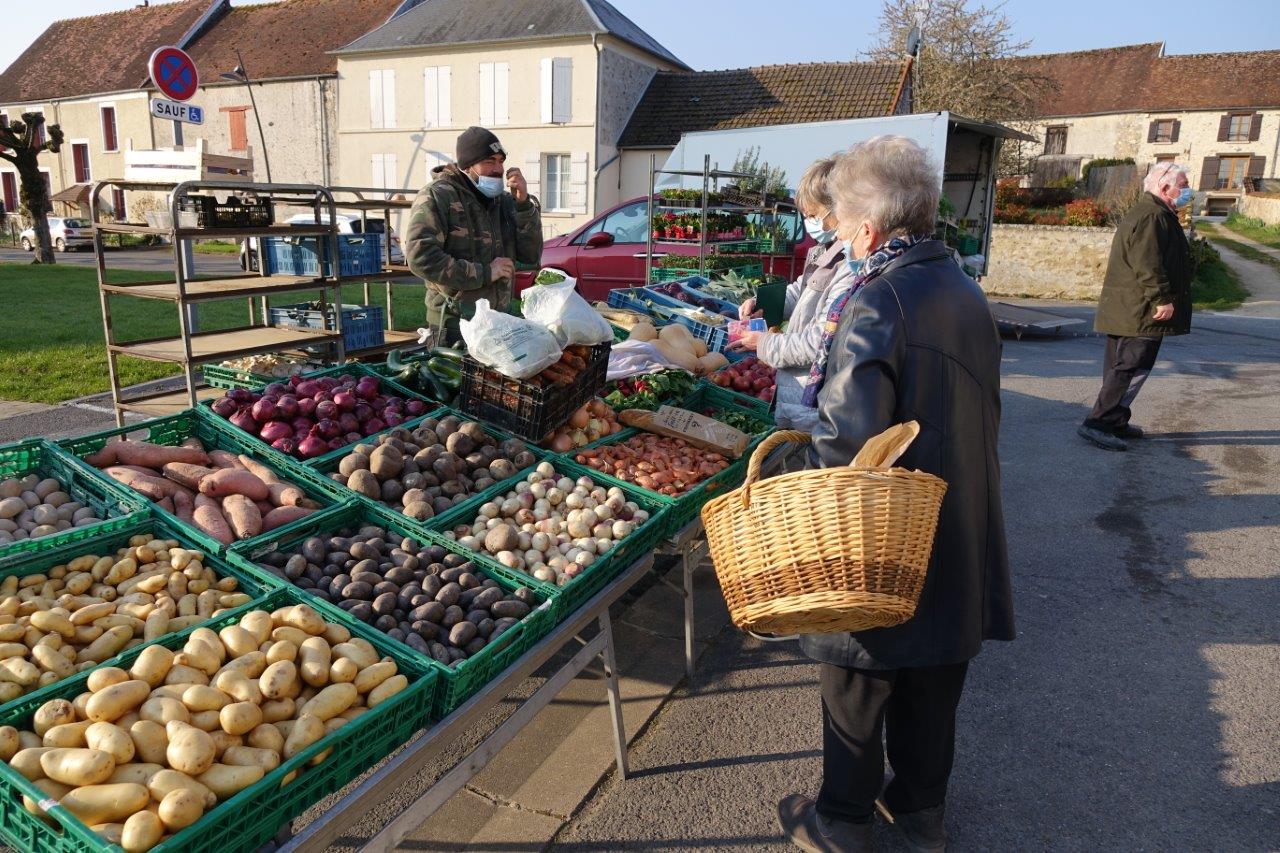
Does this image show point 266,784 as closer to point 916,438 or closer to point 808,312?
point 916,438

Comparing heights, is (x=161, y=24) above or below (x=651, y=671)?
above

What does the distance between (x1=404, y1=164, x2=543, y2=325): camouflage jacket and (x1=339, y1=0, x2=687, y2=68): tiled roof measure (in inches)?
781

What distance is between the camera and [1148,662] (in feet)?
12.4

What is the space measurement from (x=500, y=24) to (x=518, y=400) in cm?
2446

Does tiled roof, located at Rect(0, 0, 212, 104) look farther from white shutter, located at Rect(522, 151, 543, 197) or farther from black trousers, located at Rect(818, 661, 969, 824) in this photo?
black trousers, located at Rect(818, 661, 969, 824)

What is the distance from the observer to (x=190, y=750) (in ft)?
5.56

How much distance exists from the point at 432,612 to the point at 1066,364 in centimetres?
1026

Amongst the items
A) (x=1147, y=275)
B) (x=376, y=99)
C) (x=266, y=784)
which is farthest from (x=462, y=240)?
(x=376, y=99)

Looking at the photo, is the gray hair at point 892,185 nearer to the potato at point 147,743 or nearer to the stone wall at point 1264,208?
the potato at point 147,743

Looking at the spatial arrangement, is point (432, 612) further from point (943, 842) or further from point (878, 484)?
point (943, 842)

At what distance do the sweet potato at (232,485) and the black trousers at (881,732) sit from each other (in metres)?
1.99

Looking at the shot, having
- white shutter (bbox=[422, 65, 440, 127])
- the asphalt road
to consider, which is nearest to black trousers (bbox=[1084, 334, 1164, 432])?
the asphalt road

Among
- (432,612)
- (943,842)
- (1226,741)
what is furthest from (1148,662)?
(432,612)

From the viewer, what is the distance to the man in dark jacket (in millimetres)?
6426
